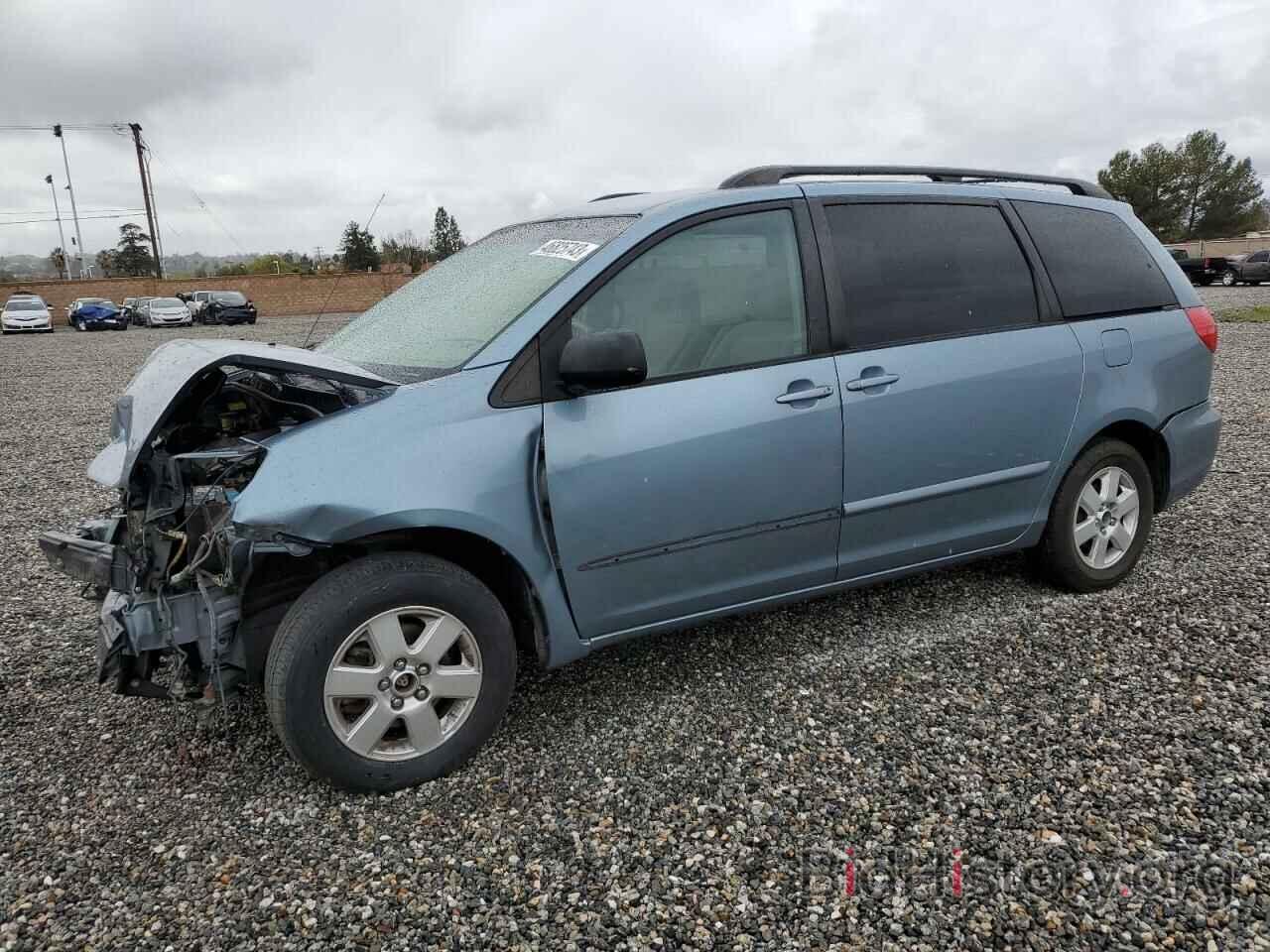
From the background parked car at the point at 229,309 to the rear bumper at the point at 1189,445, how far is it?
1347 inches

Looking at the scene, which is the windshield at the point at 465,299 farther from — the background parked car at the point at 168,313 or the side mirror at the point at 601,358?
the background parked car at the point at 168,313

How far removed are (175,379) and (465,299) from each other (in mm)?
1044

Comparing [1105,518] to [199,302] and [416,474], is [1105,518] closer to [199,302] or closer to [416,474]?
[416,474]

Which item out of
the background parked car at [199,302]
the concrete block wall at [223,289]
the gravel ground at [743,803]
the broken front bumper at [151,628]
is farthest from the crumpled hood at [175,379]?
the concrete block wall at [223,289]

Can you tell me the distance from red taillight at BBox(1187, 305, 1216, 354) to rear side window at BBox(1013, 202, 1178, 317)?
10 cm

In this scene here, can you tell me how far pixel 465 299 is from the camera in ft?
11.2

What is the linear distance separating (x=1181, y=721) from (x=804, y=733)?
1267 mm

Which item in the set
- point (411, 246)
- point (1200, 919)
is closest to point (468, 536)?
point (1200, 919)

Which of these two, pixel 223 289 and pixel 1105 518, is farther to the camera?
pixel 223 289

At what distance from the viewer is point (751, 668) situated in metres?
3.61

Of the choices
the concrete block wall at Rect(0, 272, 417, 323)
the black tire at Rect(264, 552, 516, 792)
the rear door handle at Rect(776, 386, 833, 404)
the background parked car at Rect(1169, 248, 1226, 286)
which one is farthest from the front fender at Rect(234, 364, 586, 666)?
the concrete block wall at Rect(0, 272, 417, 323)

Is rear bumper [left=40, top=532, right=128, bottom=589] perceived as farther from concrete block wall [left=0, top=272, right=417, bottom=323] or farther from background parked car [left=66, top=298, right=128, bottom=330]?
concrete block wall [left=0, top=272, right=417, bottom=323]

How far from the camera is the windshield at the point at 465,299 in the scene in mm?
3090

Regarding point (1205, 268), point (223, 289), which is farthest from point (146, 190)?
point (1205, 268)
